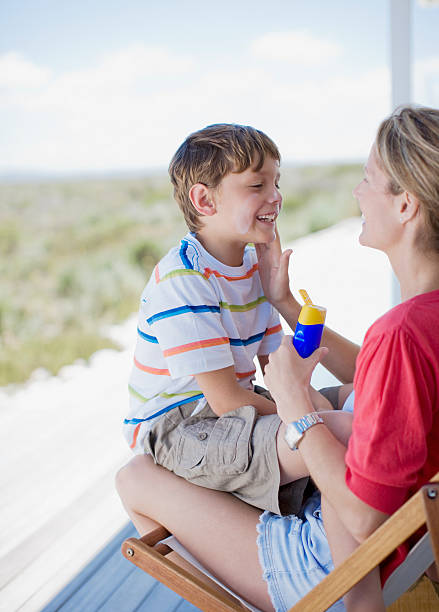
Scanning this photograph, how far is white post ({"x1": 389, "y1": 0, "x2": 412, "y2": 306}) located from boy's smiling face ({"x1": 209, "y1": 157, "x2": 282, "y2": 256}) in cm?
280

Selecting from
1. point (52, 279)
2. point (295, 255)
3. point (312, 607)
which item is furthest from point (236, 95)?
point (312, 607)

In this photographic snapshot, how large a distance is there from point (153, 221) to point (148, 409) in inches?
727

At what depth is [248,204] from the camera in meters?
1.86

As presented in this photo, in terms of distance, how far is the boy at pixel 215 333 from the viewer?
5.15 feet

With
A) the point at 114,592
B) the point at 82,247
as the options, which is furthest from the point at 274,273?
the point at 82,247

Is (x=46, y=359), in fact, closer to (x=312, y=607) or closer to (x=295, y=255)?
(x=295, y=255)

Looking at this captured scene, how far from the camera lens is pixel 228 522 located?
59.8 inches

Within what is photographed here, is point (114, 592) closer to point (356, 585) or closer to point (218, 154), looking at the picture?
point (356, 585)

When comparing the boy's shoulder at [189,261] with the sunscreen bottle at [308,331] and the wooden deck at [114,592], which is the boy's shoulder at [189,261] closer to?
the sunscreen bottle at [308,331]

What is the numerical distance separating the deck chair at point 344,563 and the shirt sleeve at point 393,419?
0.06m

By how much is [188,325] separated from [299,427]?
48 centimetres

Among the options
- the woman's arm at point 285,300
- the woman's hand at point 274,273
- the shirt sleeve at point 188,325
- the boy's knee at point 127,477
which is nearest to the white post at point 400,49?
the woman's arm at point 285,300

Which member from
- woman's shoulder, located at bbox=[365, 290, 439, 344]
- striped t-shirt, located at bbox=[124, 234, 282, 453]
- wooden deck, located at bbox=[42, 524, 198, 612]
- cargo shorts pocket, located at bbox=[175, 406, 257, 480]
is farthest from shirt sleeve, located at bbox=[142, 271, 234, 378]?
wooden deck, located at bbox=[42, 524, 198, 612]

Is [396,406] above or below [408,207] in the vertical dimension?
below
